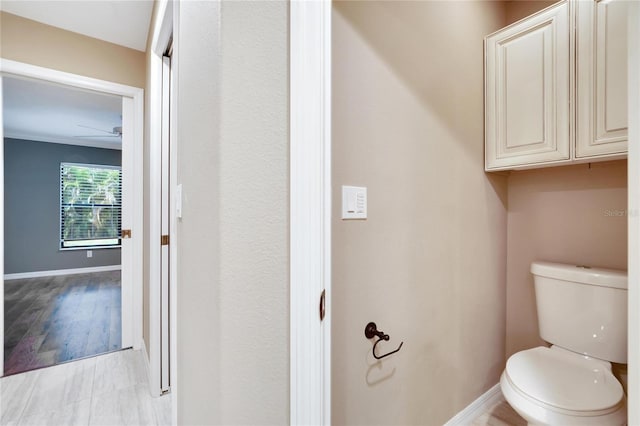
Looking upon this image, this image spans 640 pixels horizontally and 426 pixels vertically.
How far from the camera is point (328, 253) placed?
0.74m

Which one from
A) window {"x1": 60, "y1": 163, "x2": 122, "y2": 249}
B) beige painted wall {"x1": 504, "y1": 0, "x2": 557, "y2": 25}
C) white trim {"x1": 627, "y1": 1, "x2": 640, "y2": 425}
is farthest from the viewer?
window {"x1": 60, "y1": 163, "x2": 122, "y2": 249}

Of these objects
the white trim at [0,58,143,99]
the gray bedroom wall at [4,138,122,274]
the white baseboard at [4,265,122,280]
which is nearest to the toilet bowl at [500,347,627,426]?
the white trim at [0,58,143,99]

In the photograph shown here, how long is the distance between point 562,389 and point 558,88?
55.9 inches

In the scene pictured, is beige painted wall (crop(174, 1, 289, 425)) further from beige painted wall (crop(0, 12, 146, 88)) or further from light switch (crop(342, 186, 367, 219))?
beige painted wall (crop(0, 12, 146, 88))

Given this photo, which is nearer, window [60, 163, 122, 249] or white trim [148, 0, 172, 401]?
white trim [148, 0, 172, 401]

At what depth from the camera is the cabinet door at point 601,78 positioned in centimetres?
129

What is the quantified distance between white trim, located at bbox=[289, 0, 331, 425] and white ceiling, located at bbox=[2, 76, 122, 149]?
8.72 ft

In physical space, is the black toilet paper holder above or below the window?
below

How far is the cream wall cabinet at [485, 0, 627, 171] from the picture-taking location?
131 centimetres

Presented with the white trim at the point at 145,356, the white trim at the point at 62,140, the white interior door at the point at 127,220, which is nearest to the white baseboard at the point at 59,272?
the white trim at the point at 62,140

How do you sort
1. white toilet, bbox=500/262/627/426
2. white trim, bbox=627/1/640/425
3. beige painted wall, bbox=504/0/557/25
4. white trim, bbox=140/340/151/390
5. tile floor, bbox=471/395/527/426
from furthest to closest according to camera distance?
white trim, bbox=140/340/151/390 → beige painted wall, bbox=504/0/557/25 → tile floor, bbox=471/395/527/426 → white toilet, bbox=500/262/627/426 → white trim, bbox=627/1/640/425

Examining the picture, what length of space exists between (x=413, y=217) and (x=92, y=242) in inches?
254

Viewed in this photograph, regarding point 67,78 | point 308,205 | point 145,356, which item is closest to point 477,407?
point 308,205

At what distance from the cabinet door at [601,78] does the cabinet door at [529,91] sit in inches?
2.0
